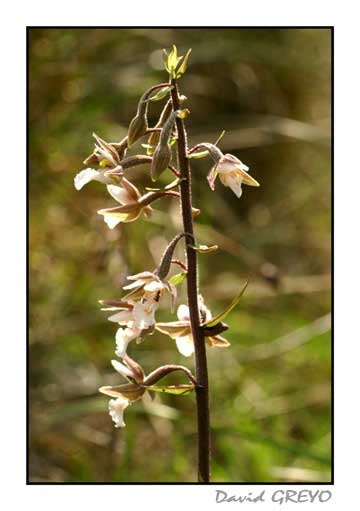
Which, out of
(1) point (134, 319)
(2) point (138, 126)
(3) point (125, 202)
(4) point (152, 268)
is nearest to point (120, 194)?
(3) point (125, 202)

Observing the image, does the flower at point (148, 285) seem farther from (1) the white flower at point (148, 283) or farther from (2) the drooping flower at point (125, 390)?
(2) the drooping flower at point (125, 390)

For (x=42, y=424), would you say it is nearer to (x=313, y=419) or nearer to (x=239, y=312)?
(x=313, y=419)

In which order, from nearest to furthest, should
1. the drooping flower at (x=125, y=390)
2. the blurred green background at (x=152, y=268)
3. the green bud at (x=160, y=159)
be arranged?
the green bud at (x=160, y=159) < the drooping flower at (x=125, y=390) < the blurred green background at (x=152, y=268)

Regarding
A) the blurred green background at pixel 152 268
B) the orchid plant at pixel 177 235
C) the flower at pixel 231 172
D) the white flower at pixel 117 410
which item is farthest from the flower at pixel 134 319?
the blurred green background at pixel 152 268

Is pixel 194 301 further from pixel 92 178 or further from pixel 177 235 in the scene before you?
pixel 92 178
